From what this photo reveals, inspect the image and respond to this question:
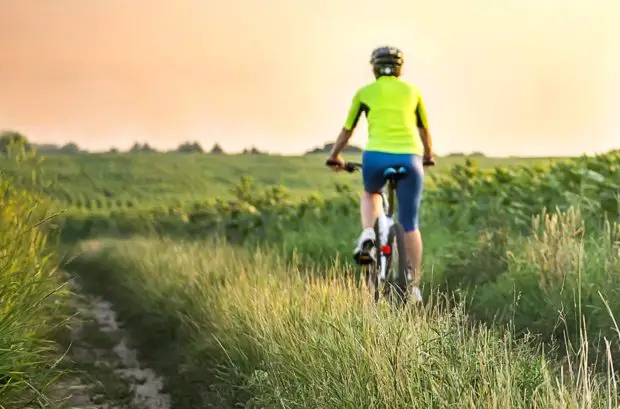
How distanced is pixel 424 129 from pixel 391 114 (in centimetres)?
62

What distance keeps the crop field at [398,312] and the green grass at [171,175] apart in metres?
13.5

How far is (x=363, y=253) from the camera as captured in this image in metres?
7.74

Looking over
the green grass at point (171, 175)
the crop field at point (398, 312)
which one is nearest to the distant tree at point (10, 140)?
the crop field at point (398, 312)

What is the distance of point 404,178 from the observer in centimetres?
759

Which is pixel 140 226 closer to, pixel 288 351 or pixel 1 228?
pixel 1 228

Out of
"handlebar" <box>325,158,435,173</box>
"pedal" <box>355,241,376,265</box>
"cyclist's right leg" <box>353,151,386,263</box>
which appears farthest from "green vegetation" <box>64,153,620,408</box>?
"handlebar" <box>325,158,435,173</box>

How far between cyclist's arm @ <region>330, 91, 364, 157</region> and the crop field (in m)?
1.12

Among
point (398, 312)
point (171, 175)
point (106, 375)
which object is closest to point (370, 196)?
point (106, 375)

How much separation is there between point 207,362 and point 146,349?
2196 mm

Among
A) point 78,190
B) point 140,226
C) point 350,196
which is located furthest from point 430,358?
point 78,190

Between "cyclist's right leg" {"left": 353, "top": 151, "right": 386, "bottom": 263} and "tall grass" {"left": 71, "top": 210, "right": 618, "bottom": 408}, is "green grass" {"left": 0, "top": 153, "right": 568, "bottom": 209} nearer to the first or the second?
"tall grass" {"left": 71, "top": 210, "right": 618, "bottom": 408}

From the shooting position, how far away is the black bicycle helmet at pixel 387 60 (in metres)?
7.76

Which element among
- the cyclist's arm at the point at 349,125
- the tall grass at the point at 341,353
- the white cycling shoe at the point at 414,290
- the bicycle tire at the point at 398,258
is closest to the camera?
the tall grass at the point at 341,353

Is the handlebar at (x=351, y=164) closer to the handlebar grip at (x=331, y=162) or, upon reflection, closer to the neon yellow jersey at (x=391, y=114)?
the handlebar grip at (x=331, y=162)
